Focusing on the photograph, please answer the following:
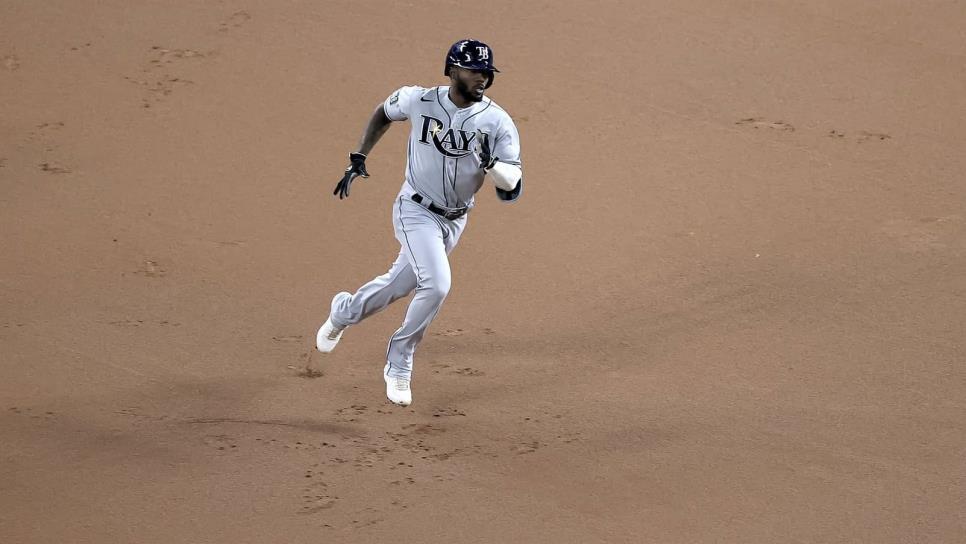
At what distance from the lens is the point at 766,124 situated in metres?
10.8

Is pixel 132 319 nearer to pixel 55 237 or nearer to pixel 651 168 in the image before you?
pixel 55 237

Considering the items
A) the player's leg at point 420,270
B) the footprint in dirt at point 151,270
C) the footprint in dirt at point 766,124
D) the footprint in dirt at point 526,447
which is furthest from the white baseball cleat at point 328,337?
the footprint in dirt at point 766,124

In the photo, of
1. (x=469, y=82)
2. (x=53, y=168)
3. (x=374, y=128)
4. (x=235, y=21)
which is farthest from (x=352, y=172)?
(x=235, y=21)

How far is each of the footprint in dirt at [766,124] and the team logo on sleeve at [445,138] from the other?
4.70 metres

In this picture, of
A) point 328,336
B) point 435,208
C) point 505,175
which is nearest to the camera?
point 505,175

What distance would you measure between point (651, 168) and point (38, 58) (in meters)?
5.66

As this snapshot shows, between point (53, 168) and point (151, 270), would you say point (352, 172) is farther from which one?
point (53, 168)

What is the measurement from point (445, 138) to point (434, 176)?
0.81 ft

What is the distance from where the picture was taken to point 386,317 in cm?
842

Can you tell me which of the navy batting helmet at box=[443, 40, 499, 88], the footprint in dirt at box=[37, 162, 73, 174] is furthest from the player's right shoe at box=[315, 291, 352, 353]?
the footprint in dirt at box=[37, 162, 73, 174]

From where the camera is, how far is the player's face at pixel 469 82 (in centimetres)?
655

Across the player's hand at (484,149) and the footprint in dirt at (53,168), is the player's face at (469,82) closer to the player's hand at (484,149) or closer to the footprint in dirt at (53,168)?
the player's hand at (484,149)

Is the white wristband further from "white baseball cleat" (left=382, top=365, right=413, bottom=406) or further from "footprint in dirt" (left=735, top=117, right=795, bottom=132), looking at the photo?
"footprint in dirt" (left=735, top=117, right=795, bottom=132)

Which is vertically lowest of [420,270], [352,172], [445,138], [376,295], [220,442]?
[220,442]
